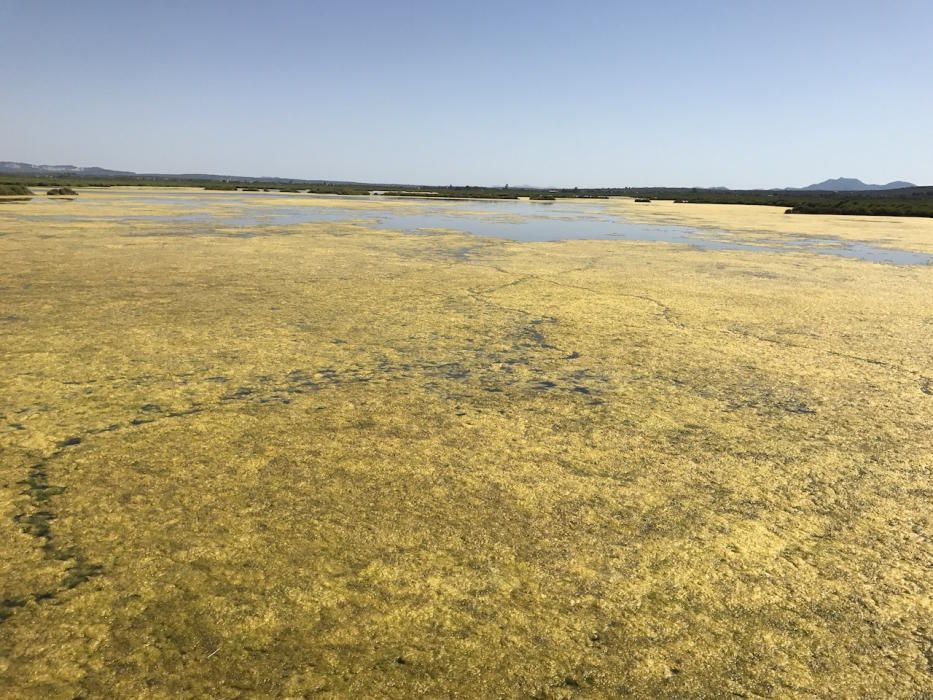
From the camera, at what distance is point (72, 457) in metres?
2.53

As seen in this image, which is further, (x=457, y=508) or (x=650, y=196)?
(x=650, y=196)

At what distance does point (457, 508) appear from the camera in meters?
2.26

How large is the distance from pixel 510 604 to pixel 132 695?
0.98 meters

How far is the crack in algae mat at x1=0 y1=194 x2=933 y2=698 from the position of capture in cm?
153

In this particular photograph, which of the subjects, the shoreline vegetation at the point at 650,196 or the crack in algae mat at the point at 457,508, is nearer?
the crack in algae mat at the point at 457,508

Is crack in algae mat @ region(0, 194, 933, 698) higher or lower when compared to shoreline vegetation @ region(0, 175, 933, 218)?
lower

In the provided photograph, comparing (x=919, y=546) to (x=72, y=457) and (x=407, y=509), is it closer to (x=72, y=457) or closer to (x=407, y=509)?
(x=407, y=509)

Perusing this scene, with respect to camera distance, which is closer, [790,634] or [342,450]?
[790,634]

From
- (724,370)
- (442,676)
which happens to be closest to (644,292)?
(724,370)

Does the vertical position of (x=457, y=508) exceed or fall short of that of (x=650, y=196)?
it falls short

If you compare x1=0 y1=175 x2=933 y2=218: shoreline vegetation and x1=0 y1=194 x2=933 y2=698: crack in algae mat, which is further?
x1=0 y1=175 x2=933 y2=218: shoreline vegetation

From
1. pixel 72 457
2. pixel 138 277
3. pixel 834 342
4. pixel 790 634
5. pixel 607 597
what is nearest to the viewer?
pixel 790 634

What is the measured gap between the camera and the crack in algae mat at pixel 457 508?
5.02 ft

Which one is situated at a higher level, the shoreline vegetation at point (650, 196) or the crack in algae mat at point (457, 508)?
the shoreline vegetation at point (650, 196)
